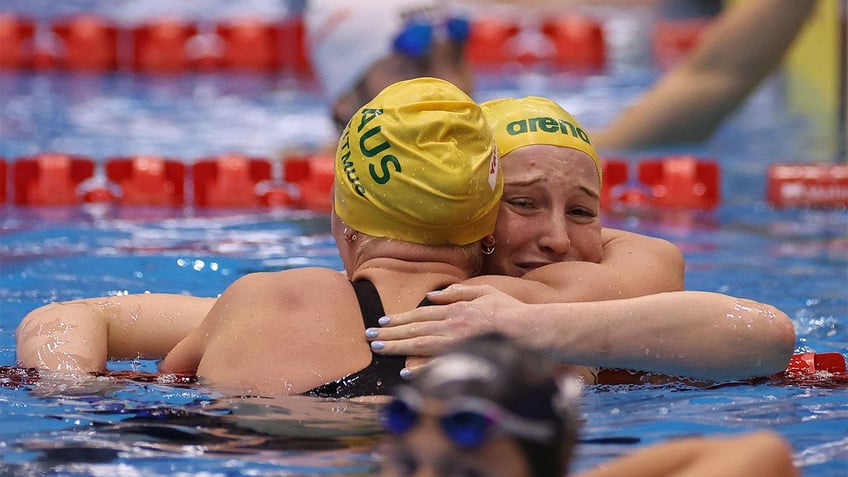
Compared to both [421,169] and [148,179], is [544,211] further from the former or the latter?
[148,179]

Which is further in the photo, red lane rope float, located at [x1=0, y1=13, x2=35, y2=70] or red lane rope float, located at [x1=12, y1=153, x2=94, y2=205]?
red lane rope float, located at [x1=0, y1=13, x2=35, y2=70]

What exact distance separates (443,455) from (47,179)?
16.6 feet

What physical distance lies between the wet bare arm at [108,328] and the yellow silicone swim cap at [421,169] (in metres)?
0.61

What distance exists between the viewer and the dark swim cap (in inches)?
69.8

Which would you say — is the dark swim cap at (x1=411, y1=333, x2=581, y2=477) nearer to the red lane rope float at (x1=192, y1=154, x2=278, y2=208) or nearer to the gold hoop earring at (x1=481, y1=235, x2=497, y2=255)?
the gold hoop earring at (x1=481, y1=235, x2=497, y2=255)

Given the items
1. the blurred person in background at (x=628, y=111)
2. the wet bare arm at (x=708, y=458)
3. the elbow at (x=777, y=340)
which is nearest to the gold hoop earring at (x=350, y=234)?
the elbow at (x=777, y=340)

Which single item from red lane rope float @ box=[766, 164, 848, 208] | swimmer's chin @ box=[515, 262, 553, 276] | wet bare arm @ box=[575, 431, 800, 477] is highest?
red lane rope float @ box=[766, 164, 848, 208]

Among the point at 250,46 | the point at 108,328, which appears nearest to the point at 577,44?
the point at 250,46

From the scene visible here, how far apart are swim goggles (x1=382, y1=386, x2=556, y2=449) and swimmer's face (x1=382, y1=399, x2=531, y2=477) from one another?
0.01m

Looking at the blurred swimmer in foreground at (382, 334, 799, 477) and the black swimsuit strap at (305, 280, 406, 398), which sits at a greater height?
the black swimsuit strap at (305, 280, 406, 398)

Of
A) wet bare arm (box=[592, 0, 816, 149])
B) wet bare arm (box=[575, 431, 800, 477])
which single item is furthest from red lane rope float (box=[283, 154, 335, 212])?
wet bare arm (box=[575, 431, 800, 477])

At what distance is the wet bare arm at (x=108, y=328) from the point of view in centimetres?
329

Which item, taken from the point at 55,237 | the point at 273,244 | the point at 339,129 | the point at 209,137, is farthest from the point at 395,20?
the point at 209,137

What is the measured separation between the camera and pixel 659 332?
3055mm
